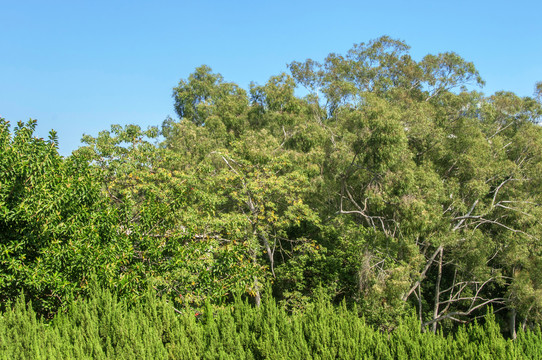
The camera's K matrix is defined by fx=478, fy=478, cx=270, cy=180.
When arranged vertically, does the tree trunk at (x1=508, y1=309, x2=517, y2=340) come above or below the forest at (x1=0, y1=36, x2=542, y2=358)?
below

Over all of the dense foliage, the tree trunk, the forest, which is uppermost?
the forest

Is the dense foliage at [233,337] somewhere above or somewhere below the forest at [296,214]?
below

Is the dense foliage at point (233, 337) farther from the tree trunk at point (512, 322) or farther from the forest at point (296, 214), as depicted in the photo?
the tree trunk at point (512, 322)

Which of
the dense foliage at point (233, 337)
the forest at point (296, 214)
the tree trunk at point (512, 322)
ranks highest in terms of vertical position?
the forest at point (296, 214)

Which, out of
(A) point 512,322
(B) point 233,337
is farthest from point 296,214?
(A) point 512,322

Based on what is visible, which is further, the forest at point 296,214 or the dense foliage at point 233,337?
the forest at point 296,214

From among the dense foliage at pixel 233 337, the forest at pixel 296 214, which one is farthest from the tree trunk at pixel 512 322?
→ the dense foliage at pixel 233 337

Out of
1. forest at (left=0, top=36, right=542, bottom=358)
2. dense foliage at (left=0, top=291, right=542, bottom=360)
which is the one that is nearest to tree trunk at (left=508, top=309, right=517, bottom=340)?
forest at (left=0, top=36, right=542, bottom=358)

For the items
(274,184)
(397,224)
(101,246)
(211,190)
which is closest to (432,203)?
(397,224)

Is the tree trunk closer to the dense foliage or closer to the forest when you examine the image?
the forest

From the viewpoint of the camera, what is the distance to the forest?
668 centimetres

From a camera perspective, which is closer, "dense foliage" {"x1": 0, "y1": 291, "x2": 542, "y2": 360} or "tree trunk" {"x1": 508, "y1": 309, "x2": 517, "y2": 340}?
"dense foliage" {"x1": 0, "y1": 291, "x2": 542, "y2": 360}

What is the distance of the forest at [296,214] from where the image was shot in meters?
6.68

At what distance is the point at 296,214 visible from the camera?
13.4 metres
